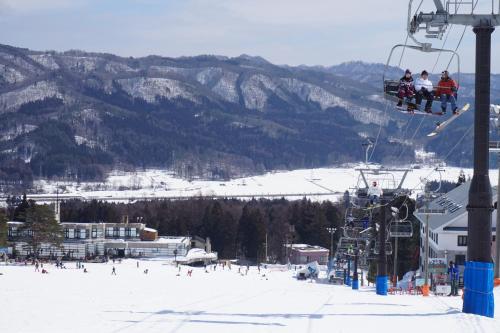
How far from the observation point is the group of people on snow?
1377 cm

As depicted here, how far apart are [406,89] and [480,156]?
1785 mm

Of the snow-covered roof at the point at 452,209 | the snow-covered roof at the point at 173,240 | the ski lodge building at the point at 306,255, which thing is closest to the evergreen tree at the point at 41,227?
the snow-covered roof at the point at 173,240

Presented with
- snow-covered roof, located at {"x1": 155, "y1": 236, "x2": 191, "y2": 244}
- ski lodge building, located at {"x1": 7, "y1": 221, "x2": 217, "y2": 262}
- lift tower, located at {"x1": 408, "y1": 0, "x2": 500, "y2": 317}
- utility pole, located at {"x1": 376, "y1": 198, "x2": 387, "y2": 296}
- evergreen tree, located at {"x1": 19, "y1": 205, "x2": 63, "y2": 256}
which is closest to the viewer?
lift tower, located at {"x1": 408, "y1": 0, "x2": 500, "y2": 317}

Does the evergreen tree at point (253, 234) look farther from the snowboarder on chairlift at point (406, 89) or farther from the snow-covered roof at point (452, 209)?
A: the snowboarder on chairlift at point (406, 89)

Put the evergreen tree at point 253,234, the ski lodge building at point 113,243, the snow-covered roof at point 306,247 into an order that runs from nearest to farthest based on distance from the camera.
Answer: the ski lodge building at point 113,243 < the evergreen tree at point 253,234 < the snow-covered roof at point 306,247

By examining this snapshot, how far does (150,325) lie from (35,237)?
51.0 meters

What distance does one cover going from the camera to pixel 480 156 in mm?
12797

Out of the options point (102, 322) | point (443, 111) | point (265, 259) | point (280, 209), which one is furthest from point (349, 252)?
point (280, 209)

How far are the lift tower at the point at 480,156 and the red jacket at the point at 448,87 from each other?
1.08 meters

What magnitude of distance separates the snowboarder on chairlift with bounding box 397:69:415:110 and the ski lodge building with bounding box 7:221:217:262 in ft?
180

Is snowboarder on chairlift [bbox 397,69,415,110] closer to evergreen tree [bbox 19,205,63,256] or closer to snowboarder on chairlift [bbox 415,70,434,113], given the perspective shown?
snowboarder on chairlift [bbox 415,70,434,113]

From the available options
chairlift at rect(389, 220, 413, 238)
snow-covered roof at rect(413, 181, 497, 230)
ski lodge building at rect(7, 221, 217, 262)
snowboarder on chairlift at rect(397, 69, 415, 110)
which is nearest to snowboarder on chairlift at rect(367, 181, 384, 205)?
chairlift at rect(389, 220, 413, 238)

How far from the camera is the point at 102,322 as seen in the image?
10242 millimetres

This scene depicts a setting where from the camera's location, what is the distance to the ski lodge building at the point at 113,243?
230ft
